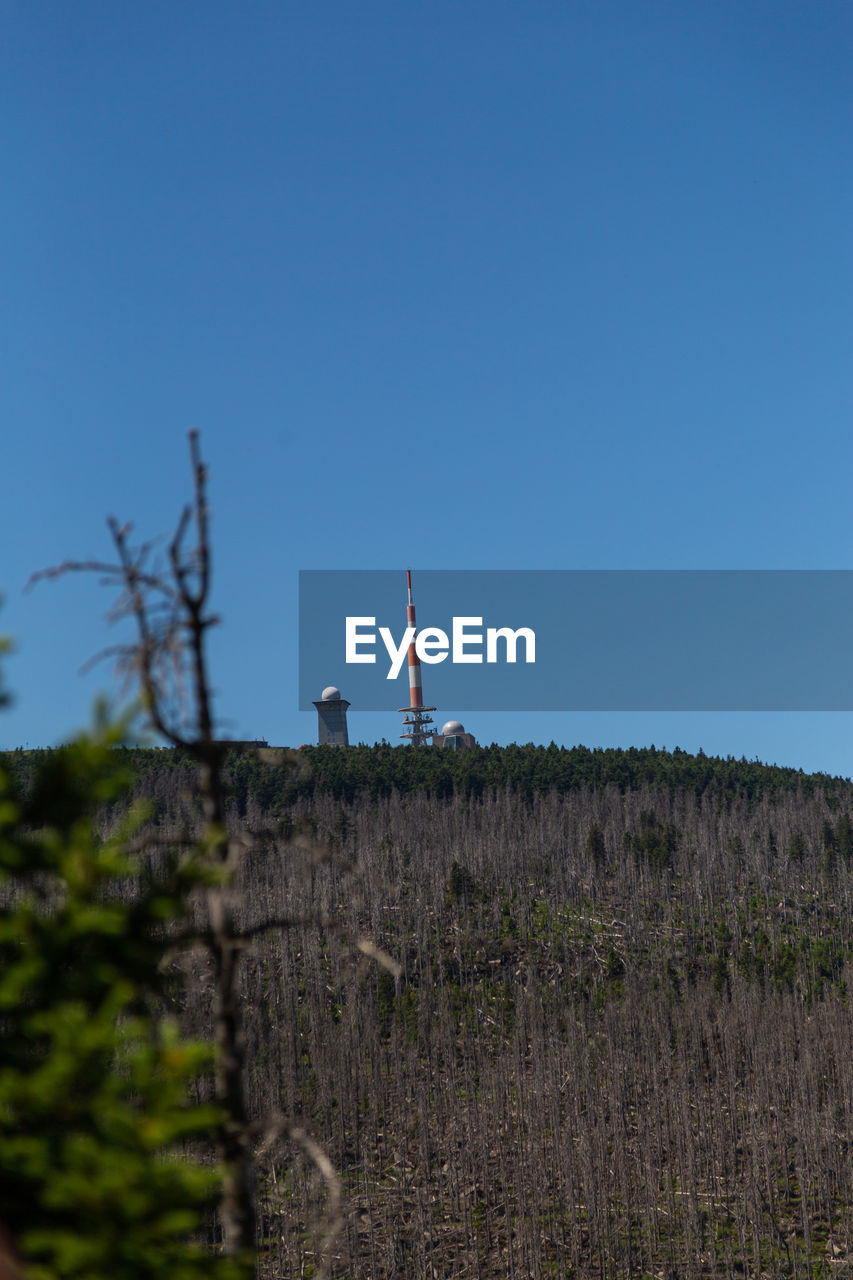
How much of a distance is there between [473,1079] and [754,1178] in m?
23.2

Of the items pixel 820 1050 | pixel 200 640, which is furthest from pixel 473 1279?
pixel 200 640

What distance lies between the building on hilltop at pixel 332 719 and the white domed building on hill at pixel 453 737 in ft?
33.4

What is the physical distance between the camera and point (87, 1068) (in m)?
6.18

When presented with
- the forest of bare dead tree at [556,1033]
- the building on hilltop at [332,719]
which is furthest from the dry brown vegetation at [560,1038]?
the building on hilltop at [332,719]

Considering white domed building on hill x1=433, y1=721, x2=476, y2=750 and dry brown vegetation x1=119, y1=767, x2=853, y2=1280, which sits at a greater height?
white domed building on hill x1=433, y1=721, x2=476, y2=750

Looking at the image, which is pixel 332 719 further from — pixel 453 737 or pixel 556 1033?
pixel 556 1033

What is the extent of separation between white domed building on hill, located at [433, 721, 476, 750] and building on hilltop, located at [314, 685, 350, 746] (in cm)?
1019

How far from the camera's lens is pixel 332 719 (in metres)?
139

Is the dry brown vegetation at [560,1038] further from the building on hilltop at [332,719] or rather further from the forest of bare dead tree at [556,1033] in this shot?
the building on hilltop at [332,719]

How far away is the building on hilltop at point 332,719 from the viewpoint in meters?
136

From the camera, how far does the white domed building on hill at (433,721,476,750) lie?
14062cm

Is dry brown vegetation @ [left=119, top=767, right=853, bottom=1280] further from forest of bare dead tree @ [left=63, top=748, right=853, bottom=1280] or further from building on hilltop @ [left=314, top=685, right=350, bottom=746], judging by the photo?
building on hilltop @ [left=314, top=685, right=350, bottom=746]

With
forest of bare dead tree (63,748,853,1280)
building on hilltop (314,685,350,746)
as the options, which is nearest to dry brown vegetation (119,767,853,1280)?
forest of bare dead tree (63,748,853,1280)

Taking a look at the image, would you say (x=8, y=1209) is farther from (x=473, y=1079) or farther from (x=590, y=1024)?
(x=590, y=1024)
